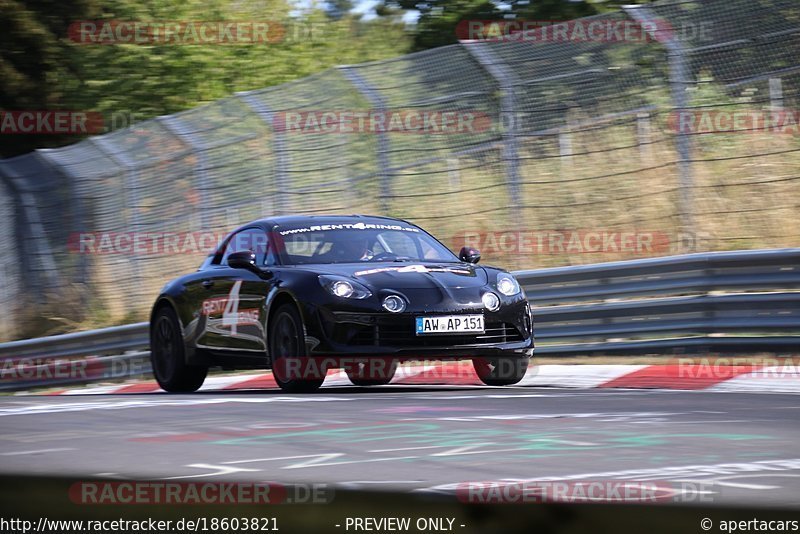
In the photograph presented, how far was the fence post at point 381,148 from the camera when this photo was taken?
13938 mm

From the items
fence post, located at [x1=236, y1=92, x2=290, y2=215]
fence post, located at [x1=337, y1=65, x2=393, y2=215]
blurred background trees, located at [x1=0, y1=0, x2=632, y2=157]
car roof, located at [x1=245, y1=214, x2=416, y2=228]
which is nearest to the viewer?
car roof, located at [x1=245, y1=214, x2=416, y2=228]

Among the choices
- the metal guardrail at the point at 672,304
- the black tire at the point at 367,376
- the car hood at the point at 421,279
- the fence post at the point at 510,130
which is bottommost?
the black tire at the point at 367,376

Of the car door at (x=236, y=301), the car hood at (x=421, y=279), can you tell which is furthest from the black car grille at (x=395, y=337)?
the car door at (x=236, y=301)

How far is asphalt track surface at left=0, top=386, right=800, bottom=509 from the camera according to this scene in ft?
14.9

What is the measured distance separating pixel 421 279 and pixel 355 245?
101 cm

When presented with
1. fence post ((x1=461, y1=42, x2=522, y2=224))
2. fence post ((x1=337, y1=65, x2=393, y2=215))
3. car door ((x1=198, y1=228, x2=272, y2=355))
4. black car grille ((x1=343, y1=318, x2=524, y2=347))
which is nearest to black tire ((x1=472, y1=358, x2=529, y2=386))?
black car grille ((x1=343, y1=318, x2=524, y2=347))

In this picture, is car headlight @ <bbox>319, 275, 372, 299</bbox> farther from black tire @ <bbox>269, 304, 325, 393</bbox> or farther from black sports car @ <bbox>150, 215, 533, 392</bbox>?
black tire @ <bbox>269, 304, 325, 393</bbox>

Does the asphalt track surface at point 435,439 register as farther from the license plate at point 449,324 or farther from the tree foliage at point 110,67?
the tree foliage at point 110,67

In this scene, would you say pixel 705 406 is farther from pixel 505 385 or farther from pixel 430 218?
pixel 430 218

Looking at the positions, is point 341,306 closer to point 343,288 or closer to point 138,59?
point 343,288

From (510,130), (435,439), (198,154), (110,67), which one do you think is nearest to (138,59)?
(110,67)

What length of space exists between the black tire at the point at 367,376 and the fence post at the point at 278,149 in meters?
4.46

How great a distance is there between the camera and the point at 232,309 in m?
10.2

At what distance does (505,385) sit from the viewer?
10.1m
